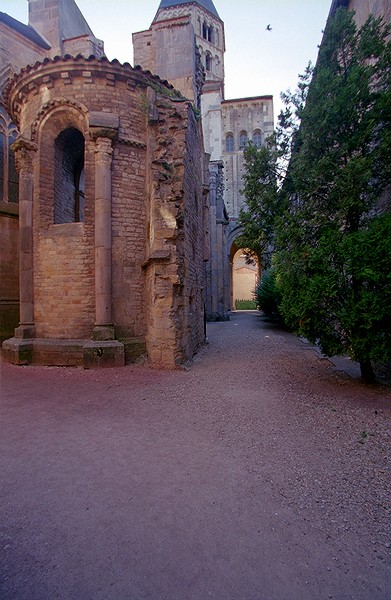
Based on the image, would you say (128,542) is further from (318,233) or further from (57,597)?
(318,233)

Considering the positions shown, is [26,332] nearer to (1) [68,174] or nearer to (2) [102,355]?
(2) [102,355]

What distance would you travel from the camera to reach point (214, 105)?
1242 inches

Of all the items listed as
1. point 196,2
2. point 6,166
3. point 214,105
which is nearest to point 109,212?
point 6,166

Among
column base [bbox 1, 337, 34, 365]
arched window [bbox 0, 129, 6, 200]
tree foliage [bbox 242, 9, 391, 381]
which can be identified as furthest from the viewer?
arched window [bbox 0, 129, 6, 200]

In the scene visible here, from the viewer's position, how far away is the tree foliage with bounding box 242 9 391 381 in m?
5.02

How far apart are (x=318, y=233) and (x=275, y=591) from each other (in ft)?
17.5

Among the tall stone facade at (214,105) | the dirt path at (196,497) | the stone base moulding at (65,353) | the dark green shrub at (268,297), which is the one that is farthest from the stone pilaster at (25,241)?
the dark green shrub at (268,297)

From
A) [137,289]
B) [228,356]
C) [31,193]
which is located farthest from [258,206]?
[31,193]

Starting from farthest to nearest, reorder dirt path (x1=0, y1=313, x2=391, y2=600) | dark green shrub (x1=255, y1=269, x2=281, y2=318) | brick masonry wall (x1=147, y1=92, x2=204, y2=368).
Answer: dark green shrub (x1=255, y1=269, x2=281, y2=318) < brick masonry wall (x1=147, y1=92, x2=204, y2=368) < dirt path (x1=0, y1=313, x2=391, y2=600)

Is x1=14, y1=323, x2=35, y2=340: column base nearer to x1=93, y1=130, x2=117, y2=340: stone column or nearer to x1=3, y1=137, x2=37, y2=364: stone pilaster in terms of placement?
x1=3, y1=137, x2=37, y2=364: stone pilaster

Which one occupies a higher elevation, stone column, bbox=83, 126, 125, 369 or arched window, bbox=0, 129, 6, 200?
arched window, bbox=0, 129, 6, 200

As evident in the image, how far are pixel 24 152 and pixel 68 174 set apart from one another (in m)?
1.63

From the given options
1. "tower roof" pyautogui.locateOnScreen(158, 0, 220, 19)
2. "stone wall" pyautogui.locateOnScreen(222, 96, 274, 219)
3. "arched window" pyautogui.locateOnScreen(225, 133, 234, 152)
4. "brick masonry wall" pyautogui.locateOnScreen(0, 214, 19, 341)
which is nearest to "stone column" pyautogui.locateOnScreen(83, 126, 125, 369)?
"brick masonry wall" pyautogui.locateOnScreen(0, 214, 19, 341)

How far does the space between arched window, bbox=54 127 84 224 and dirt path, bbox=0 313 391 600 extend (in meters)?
6.13
